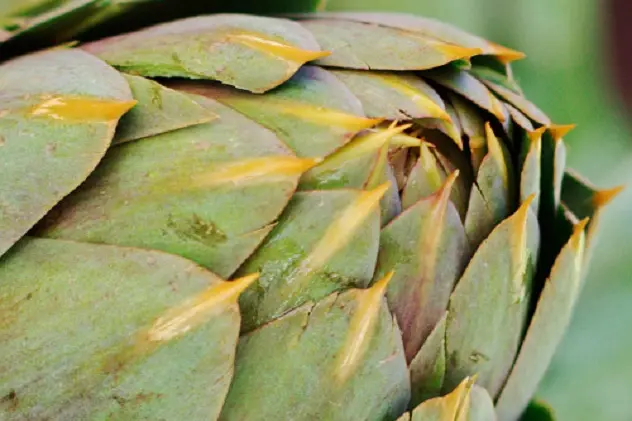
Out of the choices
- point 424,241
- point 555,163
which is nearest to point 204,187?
point 424,241

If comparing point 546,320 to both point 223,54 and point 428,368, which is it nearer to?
point 428,368

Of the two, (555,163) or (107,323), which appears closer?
(107,323)

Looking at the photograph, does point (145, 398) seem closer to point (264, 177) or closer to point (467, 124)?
point (264, 177)

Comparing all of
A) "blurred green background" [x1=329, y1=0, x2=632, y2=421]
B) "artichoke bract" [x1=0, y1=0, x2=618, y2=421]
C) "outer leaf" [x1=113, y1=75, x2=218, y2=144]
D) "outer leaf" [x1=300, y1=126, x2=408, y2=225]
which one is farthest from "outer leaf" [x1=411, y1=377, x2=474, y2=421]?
"blurred green background" [x1=329, y1=0, x2=632, y2=421]

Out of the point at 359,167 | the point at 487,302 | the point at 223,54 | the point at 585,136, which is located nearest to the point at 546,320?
the point at 487,302

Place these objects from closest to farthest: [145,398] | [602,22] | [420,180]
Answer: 1. [145,398]
2. [420,180]
3. [602,22]

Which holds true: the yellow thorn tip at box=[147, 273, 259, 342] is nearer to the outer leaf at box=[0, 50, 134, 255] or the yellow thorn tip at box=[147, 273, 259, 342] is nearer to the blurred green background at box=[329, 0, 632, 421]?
the outer leaf at box=[0, 50, 134, 255]
